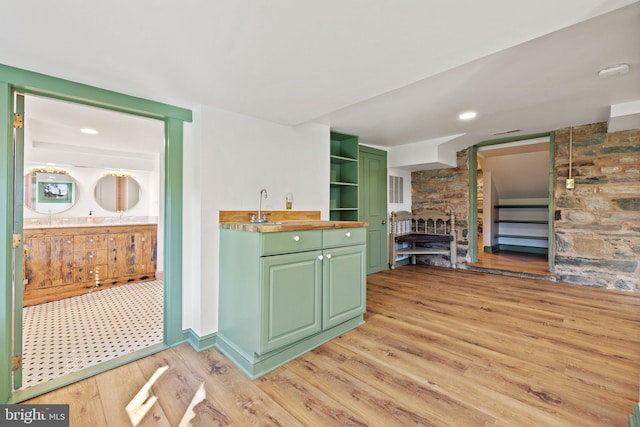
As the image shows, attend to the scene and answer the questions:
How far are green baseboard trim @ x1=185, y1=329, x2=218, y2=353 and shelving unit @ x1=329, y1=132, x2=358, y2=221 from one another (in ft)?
7.14

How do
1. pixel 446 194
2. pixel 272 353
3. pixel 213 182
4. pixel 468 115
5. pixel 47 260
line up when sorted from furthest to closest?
1. pixel 446 194
2. pixel 47 260
3. pixel 468 115
4. pixel 213 182
5. pixel 272 353

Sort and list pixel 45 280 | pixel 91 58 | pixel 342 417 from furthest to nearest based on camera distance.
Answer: pixel 45 280, pixel 91 58, pixel 342 417

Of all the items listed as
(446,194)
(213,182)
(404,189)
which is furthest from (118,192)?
(446,194)

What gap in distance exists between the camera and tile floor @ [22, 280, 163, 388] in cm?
204

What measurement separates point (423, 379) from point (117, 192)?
537 cm

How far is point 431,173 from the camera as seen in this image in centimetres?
539

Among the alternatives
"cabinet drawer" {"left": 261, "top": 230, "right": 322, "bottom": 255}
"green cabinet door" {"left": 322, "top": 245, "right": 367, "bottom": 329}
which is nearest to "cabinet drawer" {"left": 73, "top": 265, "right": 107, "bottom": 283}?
"cabinet drawer" {"left": 261, "top": 230, "right": 322, "bottom": 255}

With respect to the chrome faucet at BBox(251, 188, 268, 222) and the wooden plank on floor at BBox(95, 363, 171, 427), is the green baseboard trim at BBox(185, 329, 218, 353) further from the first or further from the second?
the chrome faucet at BBox(251, 188, 268, 222)

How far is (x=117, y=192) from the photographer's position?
15.5 ft

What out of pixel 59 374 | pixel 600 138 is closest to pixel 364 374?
pixel 59 374

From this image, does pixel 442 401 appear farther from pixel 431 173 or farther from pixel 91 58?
pixel 431 173

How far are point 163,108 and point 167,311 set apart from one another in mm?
1723

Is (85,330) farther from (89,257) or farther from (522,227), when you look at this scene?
(522,227)

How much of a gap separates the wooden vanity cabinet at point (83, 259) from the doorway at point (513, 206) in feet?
18.9
